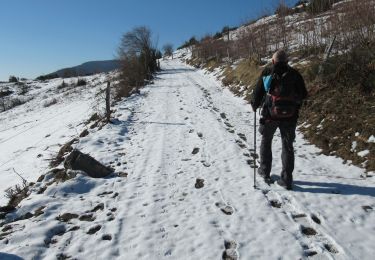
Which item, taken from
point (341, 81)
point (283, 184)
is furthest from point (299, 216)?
point (341, 81)

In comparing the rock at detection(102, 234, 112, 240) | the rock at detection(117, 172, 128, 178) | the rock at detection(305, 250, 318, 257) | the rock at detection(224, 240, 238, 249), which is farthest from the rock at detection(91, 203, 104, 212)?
the rock at detection(305, 250, 318, 257)

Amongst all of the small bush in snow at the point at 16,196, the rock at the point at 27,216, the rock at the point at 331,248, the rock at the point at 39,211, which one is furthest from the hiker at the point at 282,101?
the small bush in snow at the point at 16,196

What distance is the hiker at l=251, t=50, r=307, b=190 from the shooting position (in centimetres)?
546

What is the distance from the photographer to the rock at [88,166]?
6971mm

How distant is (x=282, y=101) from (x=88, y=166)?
4060mm

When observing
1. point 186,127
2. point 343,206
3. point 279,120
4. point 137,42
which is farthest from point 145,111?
point 137,42

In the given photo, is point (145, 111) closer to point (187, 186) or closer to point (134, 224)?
point (187, 186)

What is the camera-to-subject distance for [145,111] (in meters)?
14.1

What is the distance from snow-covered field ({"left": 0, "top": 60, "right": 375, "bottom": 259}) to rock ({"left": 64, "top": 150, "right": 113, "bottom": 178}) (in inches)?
9.5

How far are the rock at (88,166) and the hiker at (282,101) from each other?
330 centimetres

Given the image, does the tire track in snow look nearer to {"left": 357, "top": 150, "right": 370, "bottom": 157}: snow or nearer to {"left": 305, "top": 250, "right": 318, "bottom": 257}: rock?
{"left": 305, "top": 250, "right": 318, "bottom": 257}: rock

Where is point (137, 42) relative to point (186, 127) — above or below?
above

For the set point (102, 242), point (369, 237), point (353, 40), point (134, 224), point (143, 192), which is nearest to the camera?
point (369, 237)

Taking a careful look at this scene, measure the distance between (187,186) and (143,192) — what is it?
802 mm
